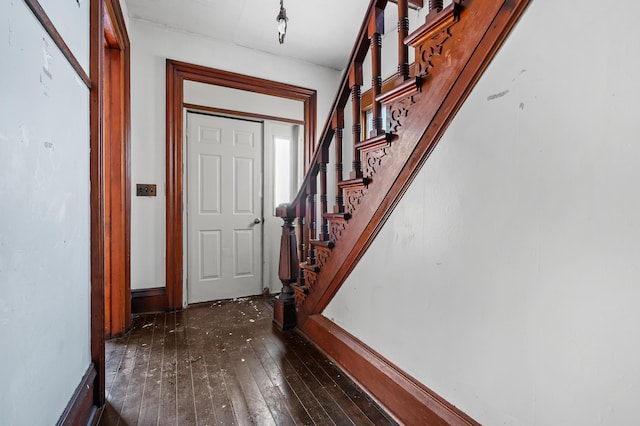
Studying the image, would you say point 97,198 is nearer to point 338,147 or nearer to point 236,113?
point 338,147

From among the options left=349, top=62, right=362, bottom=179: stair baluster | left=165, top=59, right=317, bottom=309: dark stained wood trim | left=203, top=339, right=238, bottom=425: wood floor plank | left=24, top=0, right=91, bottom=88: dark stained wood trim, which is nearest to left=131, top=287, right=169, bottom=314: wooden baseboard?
left=165, top=59, right=317, bottom=309: dark stained wood trim

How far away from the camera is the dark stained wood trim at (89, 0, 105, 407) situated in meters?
1.40

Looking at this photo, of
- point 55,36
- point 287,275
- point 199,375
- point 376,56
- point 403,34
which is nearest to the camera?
point 55,36

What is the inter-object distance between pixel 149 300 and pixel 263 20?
2639 mm

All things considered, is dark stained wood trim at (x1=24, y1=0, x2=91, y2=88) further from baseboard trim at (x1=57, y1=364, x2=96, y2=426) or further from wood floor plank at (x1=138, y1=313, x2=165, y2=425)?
wood floor plank at (x1=138, y1=313, x2=165, y2=425)

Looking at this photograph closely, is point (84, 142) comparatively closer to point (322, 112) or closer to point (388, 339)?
point (388, 339)

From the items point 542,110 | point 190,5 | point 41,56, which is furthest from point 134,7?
point 542,110

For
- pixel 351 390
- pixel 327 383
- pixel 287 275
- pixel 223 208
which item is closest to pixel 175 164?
pixel 223 208

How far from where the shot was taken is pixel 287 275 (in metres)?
2.40

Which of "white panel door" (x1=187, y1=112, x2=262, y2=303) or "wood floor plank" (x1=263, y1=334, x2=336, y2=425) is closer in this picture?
"wood floor plank" (x1=263, y1=334, x2=336, y2=425)

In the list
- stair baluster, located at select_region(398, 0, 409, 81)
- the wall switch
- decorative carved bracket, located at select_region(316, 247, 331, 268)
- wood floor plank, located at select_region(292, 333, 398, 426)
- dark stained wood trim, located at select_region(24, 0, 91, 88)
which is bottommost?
wood floor plank, located at select_region(292, 333, 398, 426)

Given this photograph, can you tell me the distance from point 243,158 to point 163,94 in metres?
0.90

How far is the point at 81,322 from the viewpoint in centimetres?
128

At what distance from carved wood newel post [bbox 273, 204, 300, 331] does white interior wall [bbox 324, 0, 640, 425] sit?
123 centimetres
